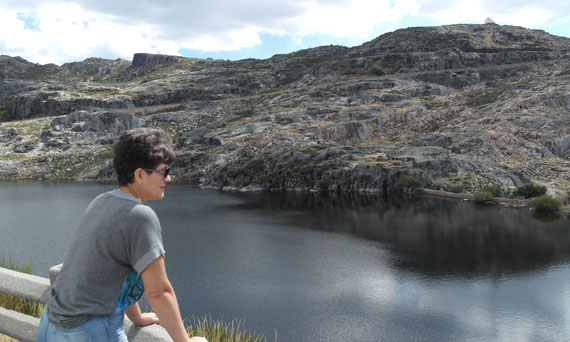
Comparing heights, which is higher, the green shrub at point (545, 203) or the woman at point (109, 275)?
the woman at point (109, 275)

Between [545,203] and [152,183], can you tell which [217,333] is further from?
[545,203]

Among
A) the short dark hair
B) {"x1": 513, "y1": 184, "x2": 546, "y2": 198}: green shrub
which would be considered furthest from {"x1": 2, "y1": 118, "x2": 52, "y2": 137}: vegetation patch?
the short dark hair

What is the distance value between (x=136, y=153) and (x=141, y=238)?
0.97m

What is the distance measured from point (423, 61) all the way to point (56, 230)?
492 ft

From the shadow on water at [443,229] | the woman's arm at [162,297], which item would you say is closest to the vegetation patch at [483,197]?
the shadow on water at [443,229]

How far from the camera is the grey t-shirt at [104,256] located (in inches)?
147

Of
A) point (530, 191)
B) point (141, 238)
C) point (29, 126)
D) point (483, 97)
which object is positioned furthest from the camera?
point (29, 126)

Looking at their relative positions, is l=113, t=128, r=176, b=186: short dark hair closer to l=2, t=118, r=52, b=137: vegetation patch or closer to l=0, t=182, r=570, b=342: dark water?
l=0, t=182, r=570, b=342: dark water

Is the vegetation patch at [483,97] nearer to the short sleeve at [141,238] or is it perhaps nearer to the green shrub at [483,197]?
the green shrub at [483,197]

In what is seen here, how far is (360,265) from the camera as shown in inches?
1650

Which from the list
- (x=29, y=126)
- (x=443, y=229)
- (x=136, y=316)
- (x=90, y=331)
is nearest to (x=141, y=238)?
(x=90, y=331)

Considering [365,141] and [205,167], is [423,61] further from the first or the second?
[205,167]

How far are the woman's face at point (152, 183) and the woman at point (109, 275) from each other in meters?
0.17

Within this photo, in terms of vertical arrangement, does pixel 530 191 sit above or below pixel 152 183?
below
